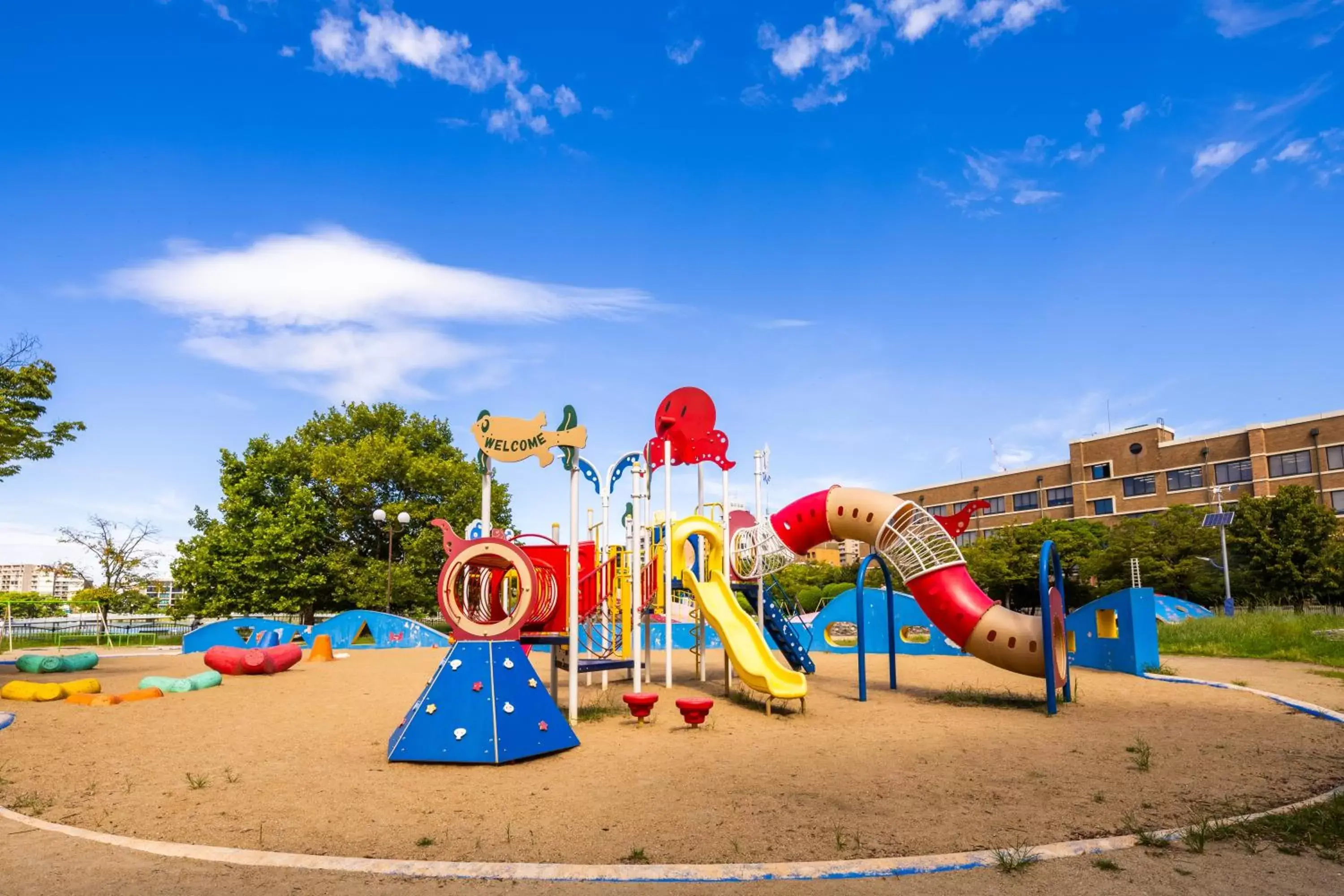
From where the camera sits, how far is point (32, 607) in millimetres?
48219

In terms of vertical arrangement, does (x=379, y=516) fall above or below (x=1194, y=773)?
above

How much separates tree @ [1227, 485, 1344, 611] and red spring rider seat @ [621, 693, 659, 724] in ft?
133

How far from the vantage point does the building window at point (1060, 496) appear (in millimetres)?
66375

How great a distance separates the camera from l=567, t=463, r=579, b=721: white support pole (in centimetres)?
1094

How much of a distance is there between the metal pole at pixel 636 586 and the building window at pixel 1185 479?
183ft

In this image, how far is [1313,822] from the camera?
5812 mm

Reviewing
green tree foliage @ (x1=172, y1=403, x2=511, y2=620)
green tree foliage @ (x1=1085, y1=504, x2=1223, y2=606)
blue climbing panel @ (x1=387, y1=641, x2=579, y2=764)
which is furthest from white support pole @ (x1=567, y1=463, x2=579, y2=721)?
green tree foliage @ (x1=1085, y1=504, x2=1223, y2=606)

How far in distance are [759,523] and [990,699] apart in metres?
5.31

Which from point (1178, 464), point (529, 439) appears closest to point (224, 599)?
point (529, 439)

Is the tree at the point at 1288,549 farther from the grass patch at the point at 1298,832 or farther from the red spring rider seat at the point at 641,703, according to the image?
the grass patch at the point at 1298,832

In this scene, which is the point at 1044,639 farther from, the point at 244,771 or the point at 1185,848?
the point at 244,771

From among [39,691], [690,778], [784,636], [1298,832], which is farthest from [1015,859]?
[39,691]

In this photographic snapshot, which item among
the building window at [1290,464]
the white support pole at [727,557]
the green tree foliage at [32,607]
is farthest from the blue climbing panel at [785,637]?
the building window at [1290,464]

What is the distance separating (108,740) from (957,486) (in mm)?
76345
